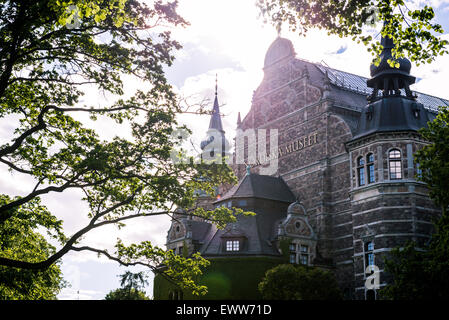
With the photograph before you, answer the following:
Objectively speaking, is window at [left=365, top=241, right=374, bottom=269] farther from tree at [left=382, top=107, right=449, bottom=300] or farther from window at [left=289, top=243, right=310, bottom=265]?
tree at [left=382, top=107, right=449, bottom=300]

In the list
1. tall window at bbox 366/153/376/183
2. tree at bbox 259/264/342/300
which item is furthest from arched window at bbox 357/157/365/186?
tree at bbox 259/264/342/300

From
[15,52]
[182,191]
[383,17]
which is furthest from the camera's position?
[182,191]

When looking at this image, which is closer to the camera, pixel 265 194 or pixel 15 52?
pixel 15 52

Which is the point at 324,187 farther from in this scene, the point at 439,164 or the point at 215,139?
the point at 215,139

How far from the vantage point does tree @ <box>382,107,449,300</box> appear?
23.6 meters

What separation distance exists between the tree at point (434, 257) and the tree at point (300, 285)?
8.11 m

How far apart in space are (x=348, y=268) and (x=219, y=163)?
82.7ft

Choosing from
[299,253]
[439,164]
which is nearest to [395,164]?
[299,253]

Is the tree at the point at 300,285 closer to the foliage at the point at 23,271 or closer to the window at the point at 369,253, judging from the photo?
the window at the point at 369,253

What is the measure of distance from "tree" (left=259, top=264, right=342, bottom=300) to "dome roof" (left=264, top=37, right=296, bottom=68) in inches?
909

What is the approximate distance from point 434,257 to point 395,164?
14.5 m

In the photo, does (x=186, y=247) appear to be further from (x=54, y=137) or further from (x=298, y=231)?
(x=54, y=137)
